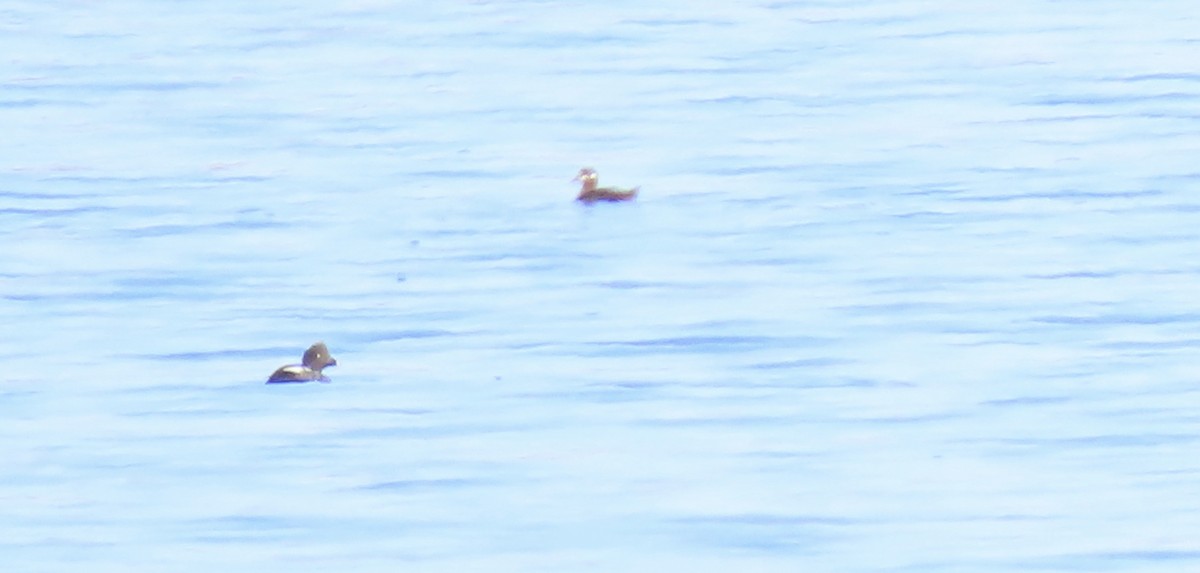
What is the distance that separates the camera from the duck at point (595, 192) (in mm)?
12594

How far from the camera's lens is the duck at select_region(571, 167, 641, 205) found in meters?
12.6

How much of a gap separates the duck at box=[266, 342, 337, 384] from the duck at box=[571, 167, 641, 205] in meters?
3.12

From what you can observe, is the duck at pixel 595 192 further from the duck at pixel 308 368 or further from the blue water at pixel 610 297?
A: the duck at pixel 308 368

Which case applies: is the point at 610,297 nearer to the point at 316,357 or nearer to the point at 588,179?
the point at 316,357

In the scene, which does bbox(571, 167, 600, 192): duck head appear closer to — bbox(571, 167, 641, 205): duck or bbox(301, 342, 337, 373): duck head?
bbox(571, 167, 641, 205): duck

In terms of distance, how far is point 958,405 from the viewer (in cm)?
902

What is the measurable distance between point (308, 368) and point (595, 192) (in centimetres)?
332

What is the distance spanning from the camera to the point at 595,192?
1259cm

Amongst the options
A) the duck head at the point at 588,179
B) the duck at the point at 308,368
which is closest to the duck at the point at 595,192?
the duck head at the point at 588,179

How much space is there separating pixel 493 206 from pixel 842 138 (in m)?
2.27

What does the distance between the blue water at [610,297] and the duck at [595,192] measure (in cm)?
9

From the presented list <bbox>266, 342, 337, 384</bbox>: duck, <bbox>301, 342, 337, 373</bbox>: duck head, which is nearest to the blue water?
<bbox>266, 342, 337, 384</bbox>: duck

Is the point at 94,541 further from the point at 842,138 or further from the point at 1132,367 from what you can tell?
the point at 842,138

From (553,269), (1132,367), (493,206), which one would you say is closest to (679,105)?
(493,206)
